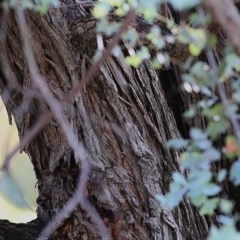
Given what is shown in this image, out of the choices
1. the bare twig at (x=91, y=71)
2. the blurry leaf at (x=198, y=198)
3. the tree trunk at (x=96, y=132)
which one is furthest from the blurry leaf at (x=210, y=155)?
the tree trunk at (x=96, y=132)

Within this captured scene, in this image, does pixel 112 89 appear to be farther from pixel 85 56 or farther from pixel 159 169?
pixel 159 169

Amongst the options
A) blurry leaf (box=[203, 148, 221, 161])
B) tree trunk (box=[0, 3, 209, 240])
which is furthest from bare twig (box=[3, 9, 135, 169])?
tree trunk (box=[0, 3, 209, 240])

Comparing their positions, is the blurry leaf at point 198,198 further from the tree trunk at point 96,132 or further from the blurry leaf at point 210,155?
the tree trunk at point 96,132

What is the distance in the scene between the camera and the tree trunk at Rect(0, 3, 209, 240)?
170cm

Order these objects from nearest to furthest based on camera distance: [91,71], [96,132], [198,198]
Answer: [91,71] < [198,198] < [96,132]

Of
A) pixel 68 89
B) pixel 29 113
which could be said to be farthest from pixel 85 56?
pixel 29 113

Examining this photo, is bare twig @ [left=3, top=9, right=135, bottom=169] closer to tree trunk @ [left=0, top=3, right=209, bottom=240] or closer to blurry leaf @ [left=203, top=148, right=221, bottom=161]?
blurry leaf @ [left=203, top=148, right=221, bottom=161]

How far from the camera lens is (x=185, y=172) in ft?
5.85

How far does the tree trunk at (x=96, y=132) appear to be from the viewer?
5.59ft

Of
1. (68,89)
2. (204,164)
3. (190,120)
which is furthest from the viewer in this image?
(190,120)

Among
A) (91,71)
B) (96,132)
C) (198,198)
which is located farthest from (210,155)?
(96,132)

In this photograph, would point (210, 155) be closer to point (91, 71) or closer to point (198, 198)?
point (198, 198)

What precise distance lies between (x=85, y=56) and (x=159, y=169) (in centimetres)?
35

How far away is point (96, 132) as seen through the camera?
1722mm
